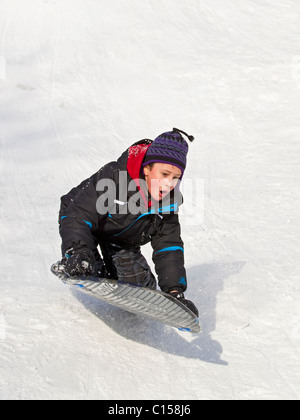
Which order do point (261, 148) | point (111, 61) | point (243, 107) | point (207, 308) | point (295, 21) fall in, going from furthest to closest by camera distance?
point (295, 21)
point (111, 61)
point (243, 107)
point (261, 148)
point (207, 308)

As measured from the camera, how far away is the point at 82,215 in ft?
10.3

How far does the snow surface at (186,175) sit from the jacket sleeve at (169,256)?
0.33 meters

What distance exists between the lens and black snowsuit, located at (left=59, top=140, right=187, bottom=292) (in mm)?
3141

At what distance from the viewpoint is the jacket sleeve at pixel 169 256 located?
3340 millimetres

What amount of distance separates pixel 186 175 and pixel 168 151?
3138 millimetres

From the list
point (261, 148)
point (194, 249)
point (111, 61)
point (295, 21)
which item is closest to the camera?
point (194, 249)

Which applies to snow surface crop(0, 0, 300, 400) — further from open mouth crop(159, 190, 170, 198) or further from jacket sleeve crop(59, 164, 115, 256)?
open mouth crop(159, 190, 170, 198)

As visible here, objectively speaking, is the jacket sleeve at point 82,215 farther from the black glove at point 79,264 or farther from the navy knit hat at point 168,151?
the navy knit hat at point 168,151

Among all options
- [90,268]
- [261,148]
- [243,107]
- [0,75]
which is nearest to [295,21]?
[243,107]

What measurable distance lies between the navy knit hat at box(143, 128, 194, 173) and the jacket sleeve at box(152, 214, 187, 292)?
17.1 inches

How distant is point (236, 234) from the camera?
4.93 m

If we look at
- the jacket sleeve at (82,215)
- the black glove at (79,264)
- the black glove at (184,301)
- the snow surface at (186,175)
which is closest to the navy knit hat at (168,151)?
the jacket sleeve at (82,215)

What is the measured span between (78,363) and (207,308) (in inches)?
43.6
